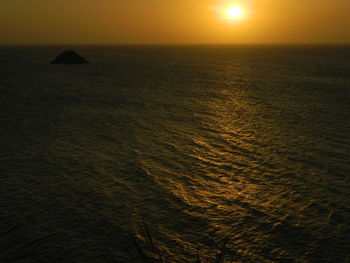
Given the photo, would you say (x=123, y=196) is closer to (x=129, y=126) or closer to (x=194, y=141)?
(x=194, y=141)

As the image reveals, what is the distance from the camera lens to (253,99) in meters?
63.3

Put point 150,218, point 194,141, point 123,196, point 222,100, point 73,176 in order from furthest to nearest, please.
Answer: point 222,100
point 194,141
point 73,176
point 123,196
point 150,218

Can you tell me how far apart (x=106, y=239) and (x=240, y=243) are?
694 centimetres

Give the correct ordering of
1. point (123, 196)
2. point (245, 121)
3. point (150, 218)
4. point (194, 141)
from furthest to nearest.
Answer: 1. point (245, 121)
2. point (194, 141)
3. point (123, 196)
4. point (150, 218)

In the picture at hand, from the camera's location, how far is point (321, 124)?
4147 centimetres

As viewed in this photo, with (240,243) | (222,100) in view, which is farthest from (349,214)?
(222,100)

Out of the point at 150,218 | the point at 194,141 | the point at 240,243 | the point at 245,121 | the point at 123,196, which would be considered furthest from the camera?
the point at 245,121

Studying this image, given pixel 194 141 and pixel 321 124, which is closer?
pixel 194 141

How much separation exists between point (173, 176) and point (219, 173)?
3.63 meters

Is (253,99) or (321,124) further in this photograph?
(253,99)

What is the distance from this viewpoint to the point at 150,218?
1909 centimetres

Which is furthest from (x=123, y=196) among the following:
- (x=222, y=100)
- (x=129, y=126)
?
(x=222, y=100)

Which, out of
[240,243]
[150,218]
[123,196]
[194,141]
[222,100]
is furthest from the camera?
[222,100]

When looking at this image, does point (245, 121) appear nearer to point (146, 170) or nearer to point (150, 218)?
point (146, 170)
